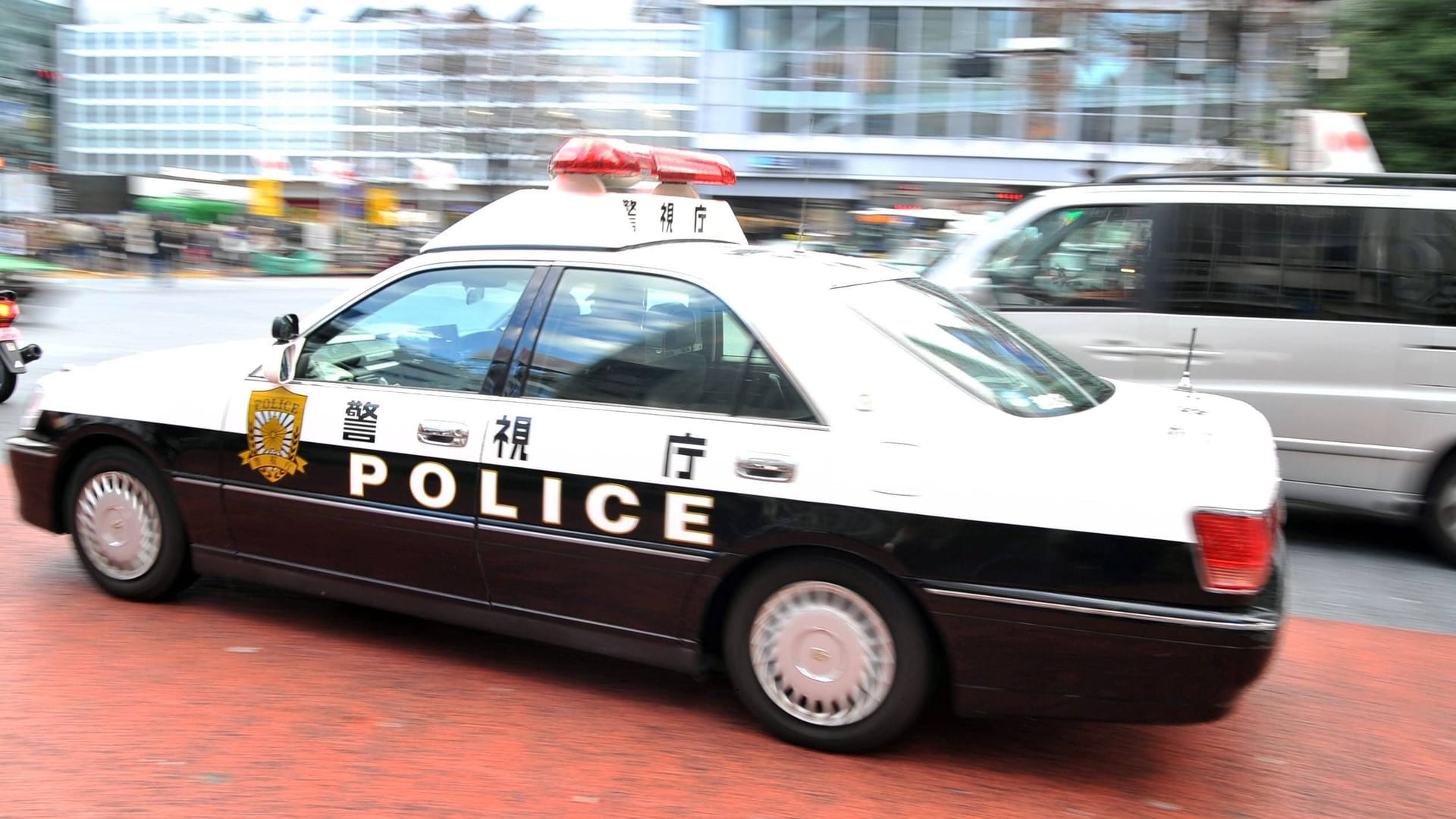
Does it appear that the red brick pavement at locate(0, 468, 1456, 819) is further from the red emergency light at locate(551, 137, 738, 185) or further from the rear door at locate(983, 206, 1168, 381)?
the rear door at locate(983, 206, 1168, 381)

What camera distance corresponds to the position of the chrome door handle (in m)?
3.78

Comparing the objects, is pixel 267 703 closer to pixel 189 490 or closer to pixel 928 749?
pixel 189 490

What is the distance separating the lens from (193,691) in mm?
4242

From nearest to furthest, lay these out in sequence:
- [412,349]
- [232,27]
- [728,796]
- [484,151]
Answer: [728,796], [412,349], [484,151], [232,27]

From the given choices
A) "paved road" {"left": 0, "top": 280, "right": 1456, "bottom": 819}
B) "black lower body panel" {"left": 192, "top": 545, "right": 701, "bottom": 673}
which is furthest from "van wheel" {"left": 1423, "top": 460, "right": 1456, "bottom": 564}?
"black lower body panel" {"left": 192, "top": 545, "right": 701, "bottom": 673}

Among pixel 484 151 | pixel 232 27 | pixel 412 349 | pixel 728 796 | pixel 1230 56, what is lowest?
pixel 728 796

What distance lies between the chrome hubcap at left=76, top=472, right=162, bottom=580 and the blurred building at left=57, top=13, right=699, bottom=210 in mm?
67049

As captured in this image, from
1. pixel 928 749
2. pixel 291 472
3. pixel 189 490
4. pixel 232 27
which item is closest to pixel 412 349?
pixel 291 472

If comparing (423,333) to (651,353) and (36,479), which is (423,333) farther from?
(36,479)

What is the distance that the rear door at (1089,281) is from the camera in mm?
7023

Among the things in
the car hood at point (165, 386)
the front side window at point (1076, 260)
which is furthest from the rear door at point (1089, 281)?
the car hood at point (165, 386)

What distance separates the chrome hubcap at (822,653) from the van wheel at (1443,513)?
4.34 metres

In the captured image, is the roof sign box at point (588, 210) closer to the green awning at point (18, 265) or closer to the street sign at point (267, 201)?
the green awning at point (18, 265)

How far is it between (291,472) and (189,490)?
53cm
